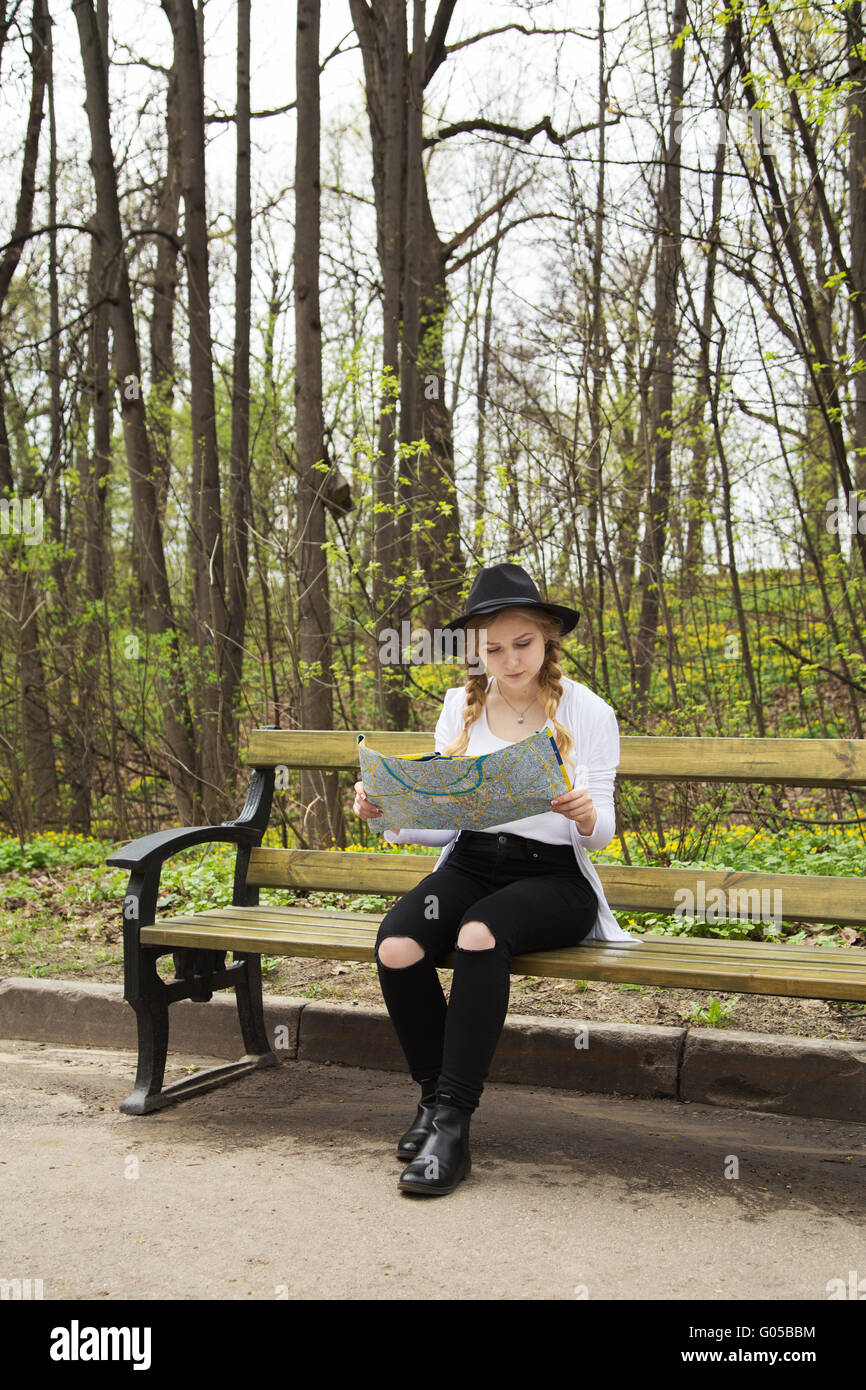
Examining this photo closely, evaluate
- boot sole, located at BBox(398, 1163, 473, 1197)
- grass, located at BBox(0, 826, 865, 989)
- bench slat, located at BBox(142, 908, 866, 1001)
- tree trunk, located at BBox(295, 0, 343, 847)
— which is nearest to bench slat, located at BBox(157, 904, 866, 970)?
bench slat, located at BBox(142, 908, 866, 1001)

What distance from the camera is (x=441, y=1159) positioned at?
295 centimetres

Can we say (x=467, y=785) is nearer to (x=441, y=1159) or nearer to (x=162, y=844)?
(x=441, y=1159)

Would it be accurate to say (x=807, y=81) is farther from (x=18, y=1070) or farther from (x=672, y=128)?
(x=18, y=1070)

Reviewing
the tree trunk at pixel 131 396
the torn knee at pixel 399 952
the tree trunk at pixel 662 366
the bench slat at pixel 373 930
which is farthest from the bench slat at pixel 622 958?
the tree trunk at pixel 131 396

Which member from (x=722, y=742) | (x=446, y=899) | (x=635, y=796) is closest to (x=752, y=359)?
(x=635, y=796)

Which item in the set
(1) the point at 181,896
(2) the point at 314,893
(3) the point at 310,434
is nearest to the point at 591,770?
(2) the point at 314,893

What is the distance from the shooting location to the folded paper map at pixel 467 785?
9.65 feet

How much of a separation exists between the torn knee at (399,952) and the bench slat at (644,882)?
2.22 feet

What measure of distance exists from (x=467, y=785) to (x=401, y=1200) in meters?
1.00

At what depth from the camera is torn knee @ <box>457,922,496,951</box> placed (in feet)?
10.0

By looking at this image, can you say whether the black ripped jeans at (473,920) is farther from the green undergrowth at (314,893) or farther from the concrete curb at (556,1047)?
the green undergrowth at (314,893)

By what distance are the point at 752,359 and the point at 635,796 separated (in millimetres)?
2534

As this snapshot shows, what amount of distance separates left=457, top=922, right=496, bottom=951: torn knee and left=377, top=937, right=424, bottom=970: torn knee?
0.17 meters

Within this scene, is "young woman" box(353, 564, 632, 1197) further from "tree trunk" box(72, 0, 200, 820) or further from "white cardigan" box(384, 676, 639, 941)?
"tree trunk" box(72, 0, 200, 820)
